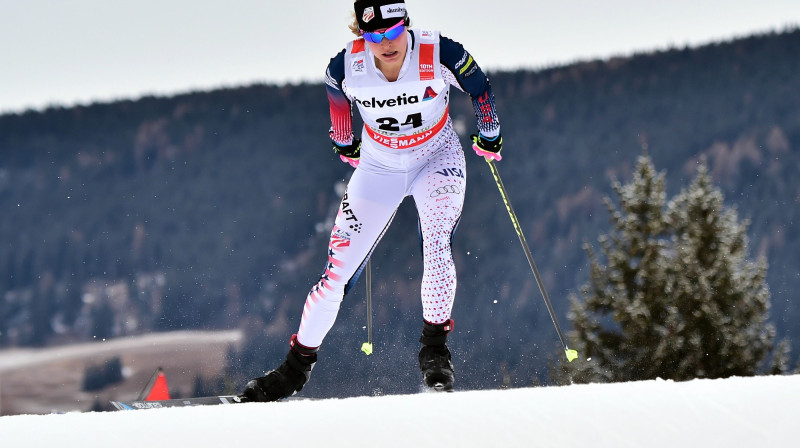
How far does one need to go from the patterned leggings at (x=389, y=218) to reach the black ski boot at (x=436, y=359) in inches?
1.8

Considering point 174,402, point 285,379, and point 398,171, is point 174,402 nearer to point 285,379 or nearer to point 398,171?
point 285,379

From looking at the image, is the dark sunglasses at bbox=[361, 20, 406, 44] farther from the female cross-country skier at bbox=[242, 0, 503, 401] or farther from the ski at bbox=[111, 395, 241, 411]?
the ski at bbox=[111, 395, 241, 411]

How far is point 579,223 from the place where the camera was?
52.2 ft

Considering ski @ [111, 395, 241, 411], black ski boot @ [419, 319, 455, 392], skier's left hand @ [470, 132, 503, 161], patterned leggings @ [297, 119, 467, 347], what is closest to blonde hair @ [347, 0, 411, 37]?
patterned leggings @ [297, 119, 467, 347]

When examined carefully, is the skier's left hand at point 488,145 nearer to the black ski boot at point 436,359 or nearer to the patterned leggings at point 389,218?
the patterned leggings at point 389,218

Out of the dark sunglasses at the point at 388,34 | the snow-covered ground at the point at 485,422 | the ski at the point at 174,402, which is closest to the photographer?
the snow-covered ground at the point at 485,422

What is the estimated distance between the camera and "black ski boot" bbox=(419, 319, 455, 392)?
331 centimetres

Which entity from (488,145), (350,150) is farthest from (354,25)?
(488,145)

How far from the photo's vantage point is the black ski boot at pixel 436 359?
3.31 m

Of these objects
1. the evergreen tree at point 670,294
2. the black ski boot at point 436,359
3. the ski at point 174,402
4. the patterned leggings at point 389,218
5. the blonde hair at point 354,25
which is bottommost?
the evergreen tree at point 670,294

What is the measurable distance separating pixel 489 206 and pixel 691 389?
14554mm

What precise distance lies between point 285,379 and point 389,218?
0.72 metres

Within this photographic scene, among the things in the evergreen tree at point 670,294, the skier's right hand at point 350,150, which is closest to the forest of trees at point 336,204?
the evergreen tree at point 670,294

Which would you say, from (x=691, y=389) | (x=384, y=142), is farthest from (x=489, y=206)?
(x=691, y=389)
